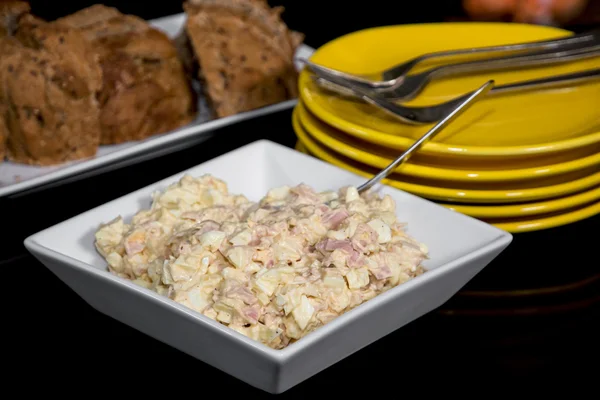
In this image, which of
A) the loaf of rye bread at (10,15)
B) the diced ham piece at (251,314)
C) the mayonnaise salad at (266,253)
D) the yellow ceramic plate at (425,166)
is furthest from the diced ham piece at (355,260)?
the loaf of rye bread at (10,15)

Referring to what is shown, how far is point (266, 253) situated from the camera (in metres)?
1.12

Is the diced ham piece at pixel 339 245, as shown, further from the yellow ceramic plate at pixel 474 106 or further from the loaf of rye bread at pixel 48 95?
the loaf of rye bread at pixel 48 95

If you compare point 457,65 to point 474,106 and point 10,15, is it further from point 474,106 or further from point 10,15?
point 10,15

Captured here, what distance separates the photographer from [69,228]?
1.28 m

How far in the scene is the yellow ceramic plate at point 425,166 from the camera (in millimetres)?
1343

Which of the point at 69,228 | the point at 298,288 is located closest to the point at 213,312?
the point at 298,288

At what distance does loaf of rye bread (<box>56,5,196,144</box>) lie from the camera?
192 centimetres

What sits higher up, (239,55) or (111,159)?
(239,55)

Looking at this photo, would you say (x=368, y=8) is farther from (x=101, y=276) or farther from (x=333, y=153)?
(x=101, y=276)

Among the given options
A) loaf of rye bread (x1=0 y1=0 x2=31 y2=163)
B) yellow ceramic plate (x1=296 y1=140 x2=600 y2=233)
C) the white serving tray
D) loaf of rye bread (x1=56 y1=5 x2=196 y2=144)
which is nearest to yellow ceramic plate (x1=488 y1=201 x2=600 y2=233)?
yellow ceramic plate (x1=296 y1=140 x2=600 y2=233)

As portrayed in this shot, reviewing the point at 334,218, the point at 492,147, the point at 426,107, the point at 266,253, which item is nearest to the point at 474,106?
the point at 426,107

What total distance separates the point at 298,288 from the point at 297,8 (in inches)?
88.8

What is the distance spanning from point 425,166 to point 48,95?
89 centimetres

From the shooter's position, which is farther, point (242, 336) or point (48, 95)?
point (48, 95)
